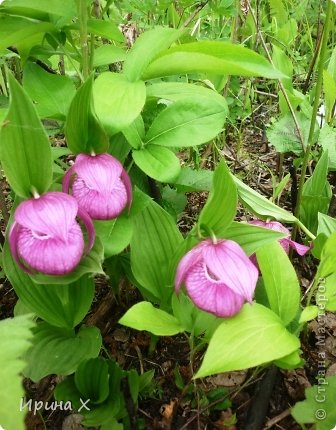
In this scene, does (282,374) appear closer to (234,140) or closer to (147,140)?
(147,140)

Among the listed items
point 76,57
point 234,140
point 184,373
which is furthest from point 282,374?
point 234,140

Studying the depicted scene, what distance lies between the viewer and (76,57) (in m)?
1.31

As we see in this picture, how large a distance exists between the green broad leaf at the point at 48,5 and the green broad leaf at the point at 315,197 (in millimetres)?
836

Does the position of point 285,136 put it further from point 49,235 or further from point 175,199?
point 49,235

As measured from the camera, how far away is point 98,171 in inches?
36.2

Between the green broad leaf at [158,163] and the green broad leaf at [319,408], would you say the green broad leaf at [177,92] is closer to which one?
the green broad leaf at [158,163]

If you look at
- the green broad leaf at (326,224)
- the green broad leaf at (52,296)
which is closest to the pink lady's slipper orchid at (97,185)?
the green broad leaf at (52,296)

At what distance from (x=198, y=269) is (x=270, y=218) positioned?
38 cm

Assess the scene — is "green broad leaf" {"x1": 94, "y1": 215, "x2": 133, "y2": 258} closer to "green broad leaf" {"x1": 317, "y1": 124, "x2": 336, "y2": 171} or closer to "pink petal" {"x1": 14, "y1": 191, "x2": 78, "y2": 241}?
"pink petal" {"x1": 14, "y1": 191, "x2": 78, "y2": 241}

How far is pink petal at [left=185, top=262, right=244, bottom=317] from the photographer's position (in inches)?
33.1

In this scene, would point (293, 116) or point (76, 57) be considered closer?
point (76, 57)

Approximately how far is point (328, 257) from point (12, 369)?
673 millimetres

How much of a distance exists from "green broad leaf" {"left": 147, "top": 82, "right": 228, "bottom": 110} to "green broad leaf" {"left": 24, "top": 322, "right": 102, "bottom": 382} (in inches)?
23.1

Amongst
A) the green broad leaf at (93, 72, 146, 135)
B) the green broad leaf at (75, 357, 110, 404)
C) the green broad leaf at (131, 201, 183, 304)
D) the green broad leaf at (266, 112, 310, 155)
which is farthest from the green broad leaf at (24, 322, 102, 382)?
the green broad leaf at (266, 112, 310, 155)
